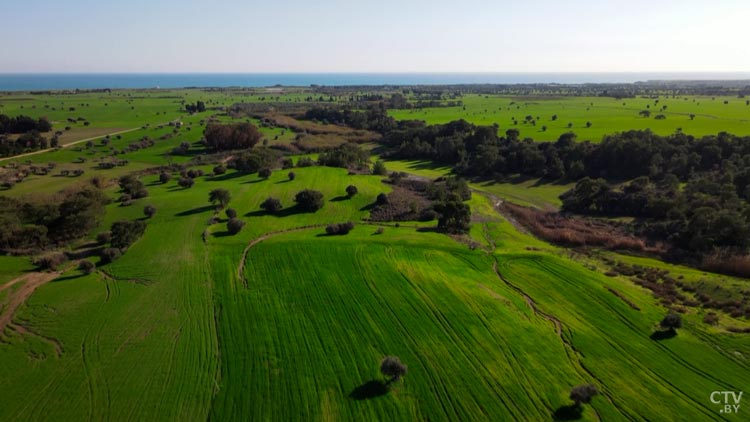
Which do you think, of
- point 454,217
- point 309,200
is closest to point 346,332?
point 454,217

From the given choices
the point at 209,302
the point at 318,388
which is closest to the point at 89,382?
the point at 209,302

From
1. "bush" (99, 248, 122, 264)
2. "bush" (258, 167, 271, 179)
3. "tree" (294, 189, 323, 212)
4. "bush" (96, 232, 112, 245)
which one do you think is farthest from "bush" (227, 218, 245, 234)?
"bush" (258, 167, 271, 179)

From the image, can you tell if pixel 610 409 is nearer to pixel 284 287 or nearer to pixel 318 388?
pixel 318 388

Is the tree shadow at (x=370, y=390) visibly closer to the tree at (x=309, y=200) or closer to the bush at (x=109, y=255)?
the bush at (x=109, y=255)

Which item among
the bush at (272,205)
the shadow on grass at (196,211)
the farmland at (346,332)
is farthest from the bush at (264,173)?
the farmland at (346,332)

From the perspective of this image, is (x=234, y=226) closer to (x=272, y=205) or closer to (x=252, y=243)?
(x=252, y=243)

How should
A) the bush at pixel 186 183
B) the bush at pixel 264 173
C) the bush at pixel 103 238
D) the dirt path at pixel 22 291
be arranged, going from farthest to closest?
the bush at pixel 264 173 < the bush at pixel 186 183 < the bush at pixel 103 238 < the dirt path at pixel 22 291
